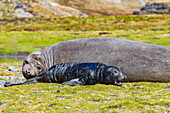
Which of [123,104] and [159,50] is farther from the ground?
[159,50]

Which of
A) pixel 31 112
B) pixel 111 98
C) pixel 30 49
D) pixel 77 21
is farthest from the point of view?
pixel 77 21

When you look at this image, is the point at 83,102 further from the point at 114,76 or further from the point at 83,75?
the point at 83,75

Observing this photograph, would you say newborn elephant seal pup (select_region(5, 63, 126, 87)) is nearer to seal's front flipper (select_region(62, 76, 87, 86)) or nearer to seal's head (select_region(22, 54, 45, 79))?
seal's front flipper (select_region(62, 76, 87, 86))

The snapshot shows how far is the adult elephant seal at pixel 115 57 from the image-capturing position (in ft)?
40.6

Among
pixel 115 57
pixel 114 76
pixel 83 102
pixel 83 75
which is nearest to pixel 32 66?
pixel 83 75

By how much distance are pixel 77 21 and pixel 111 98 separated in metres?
72.5

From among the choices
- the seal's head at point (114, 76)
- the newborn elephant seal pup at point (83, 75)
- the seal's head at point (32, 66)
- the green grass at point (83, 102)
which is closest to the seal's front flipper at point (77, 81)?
the newborn elephant seal pup at point (83, 75)

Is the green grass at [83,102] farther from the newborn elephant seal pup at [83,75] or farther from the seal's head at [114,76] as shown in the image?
the newborn elephant seal pup at [83,75]

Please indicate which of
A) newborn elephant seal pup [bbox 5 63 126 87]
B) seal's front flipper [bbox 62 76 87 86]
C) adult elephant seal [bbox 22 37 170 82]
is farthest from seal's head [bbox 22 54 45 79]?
seal's front flipper [bbox 62 76 87 86]

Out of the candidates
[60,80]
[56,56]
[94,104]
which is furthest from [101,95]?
[56,56]

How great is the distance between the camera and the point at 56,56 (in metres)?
14.1

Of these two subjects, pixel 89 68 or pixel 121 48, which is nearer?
pixel 89 68

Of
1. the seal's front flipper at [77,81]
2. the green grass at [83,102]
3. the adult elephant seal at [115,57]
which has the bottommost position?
the seal's front flipper at [77,81]

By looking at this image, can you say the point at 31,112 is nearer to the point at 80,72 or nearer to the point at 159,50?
the point at 80,72
